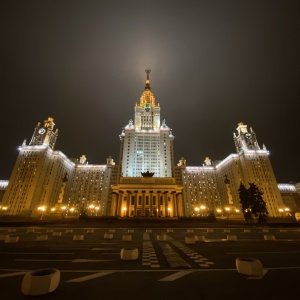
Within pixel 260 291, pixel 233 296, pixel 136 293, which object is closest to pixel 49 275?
pixel 136 293

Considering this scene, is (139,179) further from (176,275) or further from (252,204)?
(176,275)

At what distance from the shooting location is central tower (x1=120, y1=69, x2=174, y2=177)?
103m

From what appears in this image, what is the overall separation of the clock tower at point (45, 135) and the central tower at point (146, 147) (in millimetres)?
45121

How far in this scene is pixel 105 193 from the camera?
374 ft

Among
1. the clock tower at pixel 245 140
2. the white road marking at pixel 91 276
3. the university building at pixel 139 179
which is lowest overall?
the white road marking at pixel 91 276

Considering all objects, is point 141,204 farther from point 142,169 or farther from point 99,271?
point 99,271

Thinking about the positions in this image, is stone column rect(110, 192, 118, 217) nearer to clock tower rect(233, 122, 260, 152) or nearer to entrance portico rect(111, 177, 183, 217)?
entrance portico rect(111, 177, 183, 217)

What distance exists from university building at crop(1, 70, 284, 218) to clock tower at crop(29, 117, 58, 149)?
104 millimetres

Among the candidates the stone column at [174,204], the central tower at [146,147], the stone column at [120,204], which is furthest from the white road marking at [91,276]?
the central tower at [146,147]

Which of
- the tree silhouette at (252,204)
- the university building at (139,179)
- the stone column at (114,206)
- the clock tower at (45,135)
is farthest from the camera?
the clock tower at (45,135)

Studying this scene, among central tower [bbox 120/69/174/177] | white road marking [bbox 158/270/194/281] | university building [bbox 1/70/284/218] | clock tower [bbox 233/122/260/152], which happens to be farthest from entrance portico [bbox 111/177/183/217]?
white road marking [bbox 158/270/194/281]

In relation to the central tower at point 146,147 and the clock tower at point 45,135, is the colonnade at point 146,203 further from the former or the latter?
the clock tower at point 45,135

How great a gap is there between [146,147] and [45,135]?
6242cm

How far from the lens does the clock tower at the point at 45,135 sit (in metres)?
107
